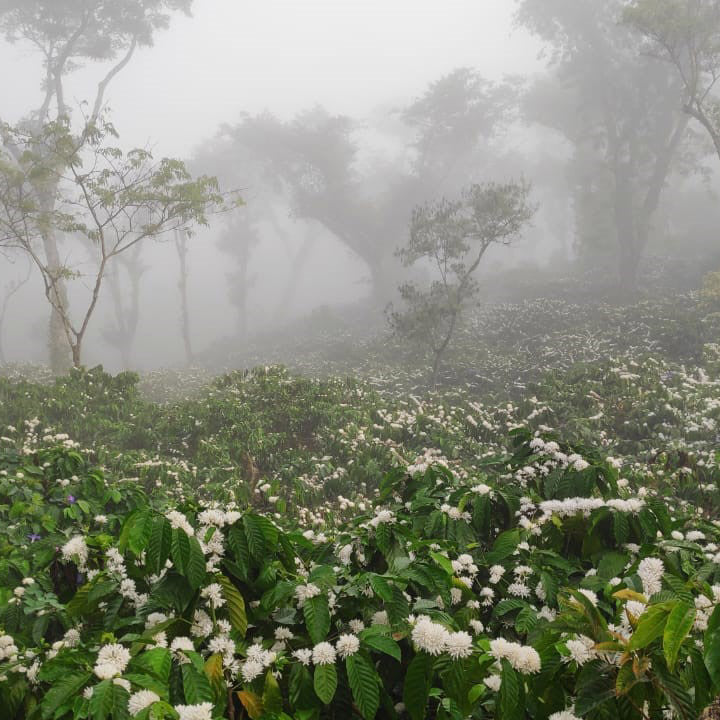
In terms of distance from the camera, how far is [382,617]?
2025 mm

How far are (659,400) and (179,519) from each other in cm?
1114

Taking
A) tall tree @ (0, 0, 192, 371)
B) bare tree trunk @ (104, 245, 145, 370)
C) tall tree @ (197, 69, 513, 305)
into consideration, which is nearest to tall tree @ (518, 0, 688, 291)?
tall tree @ (197, 69, 513, 305)

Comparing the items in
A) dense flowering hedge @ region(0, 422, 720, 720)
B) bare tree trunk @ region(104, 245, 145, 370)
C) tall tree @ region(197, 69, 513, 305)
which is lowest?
bare tree trunk @ region(104, 245, 145, 370)

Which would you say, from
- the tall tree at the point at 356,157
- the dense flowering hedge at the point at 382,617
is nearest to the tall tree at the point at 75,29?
the tall tree at the point at 356,157

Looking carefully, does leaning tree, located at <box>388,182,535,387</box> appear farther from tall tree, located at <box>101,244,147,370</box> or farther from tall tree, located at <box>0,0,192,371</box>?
tall tree, located at <box>101,244,147,370</box>

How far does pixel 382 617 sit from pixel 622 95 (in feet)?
105

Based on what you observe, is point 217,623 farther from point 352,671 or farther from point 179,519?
point 352,671

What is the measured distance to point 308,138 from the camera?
116 feet

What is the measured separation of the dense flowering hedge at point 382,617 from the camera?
149cm

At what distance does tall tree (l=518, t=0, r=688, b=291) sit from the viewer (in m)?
26.4

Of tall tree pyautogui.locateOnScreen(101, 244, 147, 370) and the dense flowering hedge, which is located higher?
the dense flowering hedge

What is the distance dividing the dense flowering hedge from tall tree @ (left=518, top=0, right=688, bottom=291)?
88.2 feet

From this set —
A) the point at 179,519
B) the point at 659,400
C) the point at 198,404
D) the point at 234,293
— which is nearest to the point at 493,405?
the point at 659,400

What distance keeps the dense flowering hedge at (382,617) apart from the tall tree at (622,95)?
26897mm
